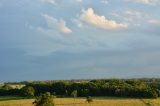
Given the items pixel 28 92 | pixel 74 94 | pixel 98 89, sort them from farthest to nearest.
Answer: pixel 28 92, pixel 98 89, pixel 74 94

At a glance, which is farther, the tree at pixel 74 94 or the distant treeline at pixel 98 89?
the distant treeline at pixel 98 89

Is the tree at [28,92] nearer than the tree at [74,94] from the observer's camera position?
No

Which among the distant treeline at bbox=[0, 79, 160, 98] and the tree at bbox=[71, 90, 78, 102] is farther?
the distant treeline at bbox=[0, 79, 160, 98]

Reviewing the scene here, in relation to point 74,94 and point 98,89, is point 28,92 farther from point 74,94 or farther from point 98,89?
point 98,89

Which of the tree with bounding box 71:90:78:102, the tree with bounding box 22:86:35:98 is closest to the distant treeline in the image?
the tree with bounding box 22:86:35:98

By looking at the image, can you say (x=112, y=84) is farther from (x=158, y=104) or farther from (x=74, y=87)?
(x=158, y=104)

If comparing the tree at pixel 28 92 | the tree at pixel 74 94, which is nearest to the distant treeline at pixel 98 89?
the tree at pixel 28 92

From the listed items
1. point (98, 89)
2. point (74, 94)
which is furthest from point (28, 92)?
point (98, 89)

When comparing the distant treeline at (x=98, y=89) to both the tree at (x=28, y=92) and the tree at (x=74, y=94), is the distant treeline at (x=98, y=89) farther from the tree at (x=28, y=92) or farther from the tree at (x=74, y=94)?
the tree at (x=74, y=94)

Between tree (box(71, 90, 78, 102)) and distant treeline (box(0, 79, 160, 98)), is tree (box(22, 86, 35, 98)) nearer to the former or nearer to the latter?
distant treeline (box(0, 79, 160, 98))

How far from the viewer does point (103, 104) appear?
114562 mm

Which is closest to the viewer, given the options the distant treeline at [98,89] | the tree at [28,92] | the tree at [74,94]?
the tree at [74,94]

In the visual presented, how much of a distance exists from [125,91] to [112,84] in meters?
13.5

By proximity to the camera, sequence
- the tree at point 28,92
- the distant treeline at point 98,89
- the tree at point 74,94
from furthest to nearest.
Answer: the tree at point 28,92
the distant treeline at point 98,89
the tree at point 74,94
